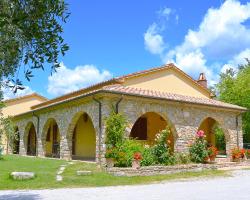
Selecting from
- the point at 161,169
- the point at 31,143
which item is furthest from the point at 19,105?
the point at 161,169

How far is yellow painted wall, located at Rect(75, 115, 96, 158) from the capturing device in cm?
2044

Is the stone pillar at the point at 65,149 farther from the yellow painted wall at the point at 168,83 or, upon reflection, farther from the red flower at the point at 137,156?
the red flower at the point at 137,156

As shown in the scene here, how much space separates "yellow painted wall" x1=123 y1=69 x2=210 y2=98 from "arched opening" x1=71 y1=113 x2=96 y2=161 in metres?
3.67

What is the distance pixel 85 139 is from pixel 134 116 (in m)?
5.83

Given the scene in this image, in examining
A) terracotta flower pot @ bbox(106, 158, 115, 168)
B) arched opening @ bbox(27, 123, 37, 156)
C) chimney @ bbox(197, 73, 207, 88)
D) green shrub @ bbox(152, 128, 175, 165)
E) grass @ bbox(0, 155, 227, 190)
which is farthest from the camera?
arched opening @ bbox(27, 123, 37, 156)

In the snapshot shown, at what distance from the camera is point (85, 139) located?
21.1 metres

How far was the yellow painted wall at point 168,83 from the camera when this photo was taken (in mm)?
19391

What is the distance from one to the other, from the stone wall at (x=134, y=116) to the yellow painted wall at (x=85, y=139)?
1982 mm

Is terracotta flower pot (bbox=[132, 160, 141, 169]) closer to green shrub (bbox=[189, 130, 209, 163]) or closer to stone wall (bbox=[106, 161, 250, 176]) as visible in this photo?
stone wall (bbox=[106, 161, 250, 176])

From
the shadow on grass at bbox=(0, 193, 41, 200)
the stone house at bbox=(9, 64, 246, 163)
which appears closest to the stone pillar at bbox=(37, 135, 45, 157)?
the stone house at bbox=(9, 64, 246, 163)

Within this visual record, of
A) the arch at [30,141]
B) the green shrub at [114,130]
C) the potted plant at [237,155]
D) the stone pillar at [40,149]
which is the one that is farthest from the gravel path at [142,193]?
the arch at [30,141]

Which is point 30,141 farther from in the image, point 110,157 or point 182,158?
→ point 110,157

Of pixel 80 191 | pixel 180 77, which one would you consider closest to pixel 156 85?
pixel 180 77

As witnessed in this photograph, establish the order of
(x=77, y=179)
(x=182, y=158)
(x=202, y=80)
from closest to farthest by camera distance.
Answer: (x=77, y=179)
(x=182, y=158)
(x=202, y=80)
